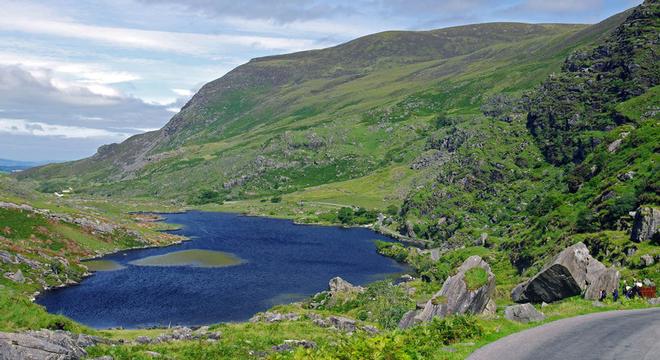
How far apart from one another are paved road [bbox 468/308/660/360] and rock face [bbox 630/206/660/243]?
31.5m

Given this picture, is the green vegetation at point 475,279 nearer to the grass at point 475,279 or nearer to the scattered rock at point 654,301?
the grass at point 475,279

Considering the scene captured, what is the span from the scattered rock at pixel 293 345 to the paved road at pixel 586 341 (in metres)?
17.9

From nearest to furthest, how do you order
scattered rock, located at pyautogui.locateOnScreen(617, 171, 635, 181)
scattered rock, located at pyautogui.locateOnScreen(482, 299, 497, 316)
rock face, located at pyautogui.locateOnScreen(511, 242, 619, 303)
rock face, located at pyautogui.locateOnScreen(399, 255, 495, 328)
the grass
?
rock face, located at pyautogui.locateOnScreen(511, 242, 619, 303) < scattered rock, located at pyautogui.locateOnScreen(482, 299, 497, 316) < rock face, located at pyautogui.locateOnScreen(399, 255, 495, 328) < the grass < scattered rock, located at pyautogui.locateOnScreen(617, 171, 635, 181)

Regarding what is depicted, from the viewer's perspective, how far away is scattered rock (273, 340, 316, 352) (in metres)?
40.9

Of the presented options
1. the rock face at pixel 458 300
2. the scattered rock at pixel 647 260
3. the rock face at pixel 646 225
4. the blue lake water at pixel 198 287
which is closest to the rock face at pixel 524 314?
the rock face at pixel 458 300

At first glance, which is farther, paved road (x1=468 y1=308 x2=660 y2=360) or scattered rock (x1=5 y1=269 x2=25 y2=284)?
scattered rock (x1=5 y1=269 x2=25 y2=284)

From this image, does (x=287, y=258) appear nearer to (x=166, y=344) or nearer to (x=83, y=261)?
(x=83, y=261)

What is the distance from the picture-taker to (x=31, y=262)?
131500mm

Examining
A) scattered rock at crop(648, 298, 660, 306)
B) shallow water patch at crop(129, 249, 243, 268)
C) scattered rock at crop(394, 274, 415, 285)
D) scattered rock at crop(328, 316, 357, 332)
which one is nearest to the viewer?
scattered rock at crop(648, 298, 660, 306)

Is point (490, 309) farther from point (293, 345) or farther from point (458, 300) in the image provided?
point (293, 345)

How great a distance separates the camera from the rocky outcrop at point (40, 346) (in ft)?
80.8

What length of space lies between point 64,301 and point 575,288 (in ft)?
364

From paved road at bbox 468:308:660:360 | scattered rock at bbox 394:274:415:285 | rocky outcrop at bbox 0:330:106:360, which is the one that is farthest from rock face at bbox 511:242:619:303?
scattered rock at bbox 394:274:415:285

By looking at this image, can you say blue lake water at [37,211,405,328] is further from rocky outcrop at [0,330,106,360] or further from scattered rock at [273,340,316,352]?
rocky outcrop at [0,330,106,360]
